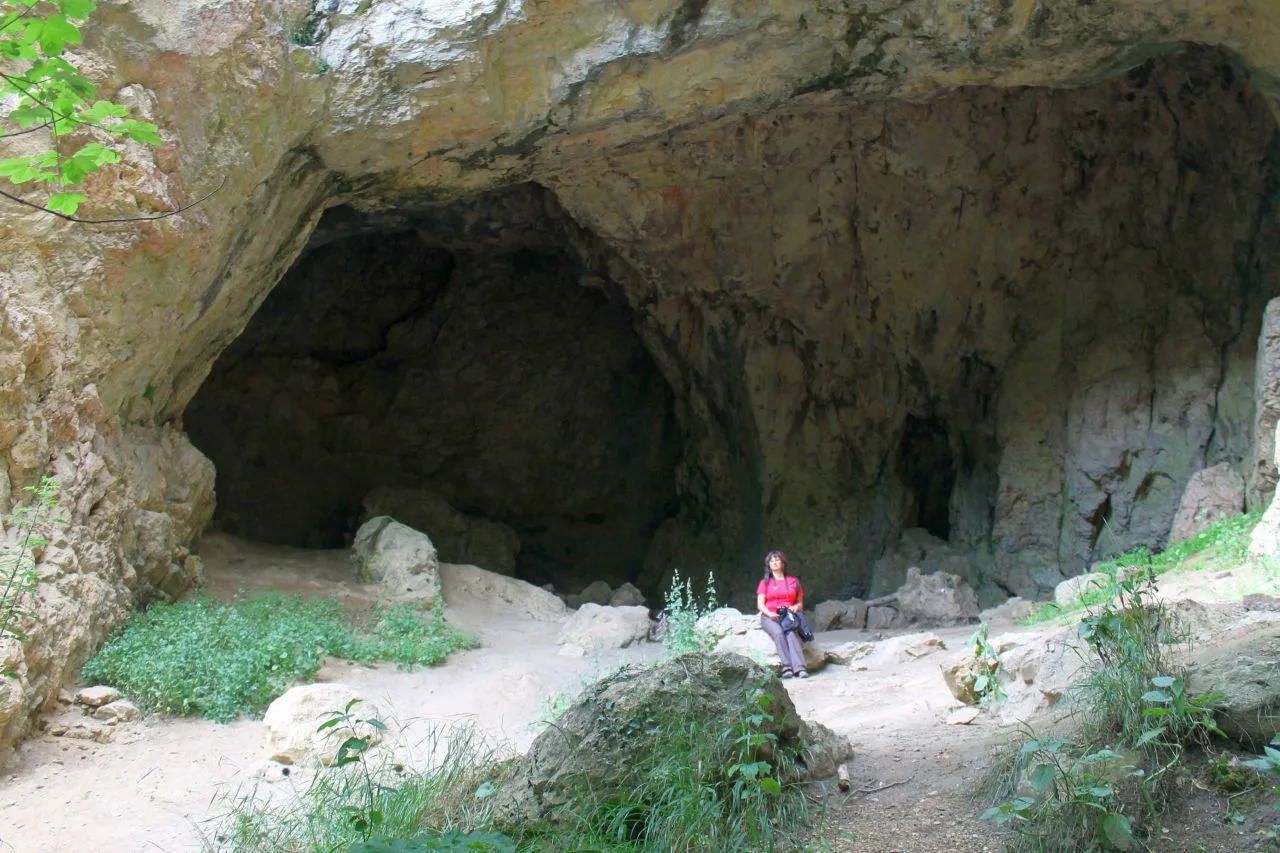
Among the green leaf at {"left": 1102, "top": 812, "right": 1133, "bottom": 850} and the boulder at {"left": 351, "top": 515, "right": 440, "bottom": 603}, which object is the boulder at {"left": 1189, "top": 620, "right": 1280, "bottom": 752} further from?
the boulder at {"left": 351, "top": 515, "right": 440, "bottom": 603}

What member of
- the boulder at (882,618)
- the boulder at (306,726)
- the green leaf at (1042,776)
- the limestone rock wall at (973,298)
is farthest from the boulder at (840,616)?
the green leaf at (1042,776)

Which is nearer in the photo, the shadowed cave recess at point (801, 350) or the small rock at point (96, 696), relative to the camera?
the small rock at point (96, 696)

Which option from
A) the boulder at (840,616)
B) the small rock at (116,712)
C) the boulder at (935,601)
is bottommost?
the boulder at (840,616)

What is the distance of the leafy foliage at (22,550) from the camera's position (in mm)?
5371

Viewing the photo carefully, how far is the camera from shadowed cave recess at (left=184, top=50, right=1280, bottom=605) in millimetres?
10391

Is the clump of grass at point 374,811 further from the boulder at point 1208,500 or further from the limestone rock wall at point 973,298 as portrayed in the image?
A: the limestone rock wall at point 973,298

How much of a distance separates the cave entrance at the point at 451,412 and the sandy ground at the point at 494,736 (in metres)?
5.55

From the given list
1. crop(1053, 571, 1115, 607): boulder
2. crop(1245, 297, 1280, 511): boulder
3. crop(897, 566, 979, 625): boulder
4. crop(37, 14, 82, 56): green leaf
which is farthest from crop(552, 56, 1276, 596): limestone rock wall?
crop(37, 14, 82, 56): green leaf

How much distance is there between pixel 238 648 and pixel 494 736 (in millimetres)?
2066

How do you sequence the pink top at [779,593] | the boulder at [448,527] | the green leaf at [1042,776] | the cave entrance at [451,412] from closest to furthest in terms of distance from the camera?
the green leaf at [1042,776]
the pink top at [779,593]
the boulder at [448,527]
the cave entrance at [451,412]

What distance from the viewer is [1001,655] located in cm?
531

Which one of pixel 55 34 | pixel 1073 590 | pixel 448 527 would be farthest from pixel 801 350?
pixel 55 34

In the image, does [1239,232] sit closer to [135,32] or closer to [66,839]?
[135,32]

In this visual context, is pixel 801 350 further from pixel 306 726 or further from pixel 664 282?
pixel 306 726
